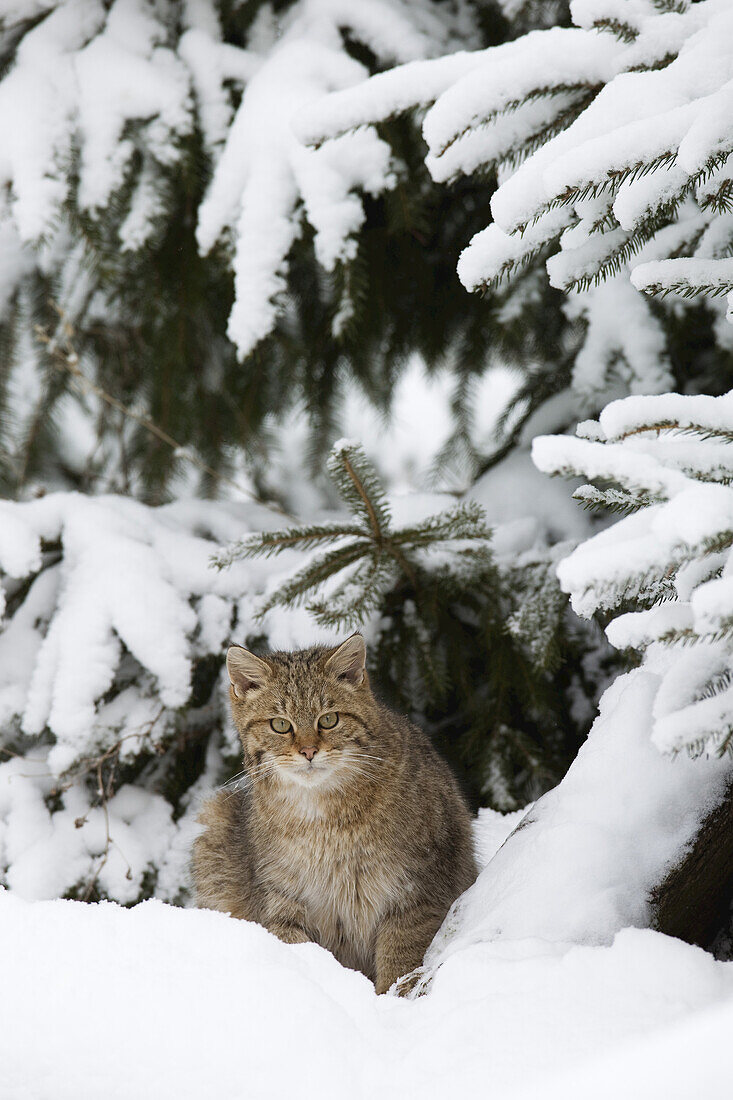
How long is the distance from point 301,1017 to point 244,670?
51.3 inches

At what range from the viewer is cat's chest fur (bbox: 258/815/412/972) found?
6.59 feet

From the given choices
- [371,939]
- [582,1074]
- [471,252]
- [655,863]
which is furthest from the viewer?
[371,939]

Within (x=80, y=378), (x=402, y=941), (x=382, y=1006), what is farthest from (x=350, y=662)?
(x=80, y=378)

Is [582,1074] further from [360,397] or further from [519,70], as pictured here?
[360,397]

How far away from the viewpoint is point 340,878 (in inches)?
79.9

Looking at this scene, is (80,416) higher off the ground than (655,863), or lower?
lower

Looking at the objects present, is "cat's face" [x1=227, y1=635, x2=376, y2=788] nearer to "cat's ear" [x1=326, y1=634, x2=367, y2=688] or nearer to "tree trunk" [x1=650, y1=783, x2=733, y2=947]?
"cat's ear" [x1=326, y1=634, x2=367, y2=688]

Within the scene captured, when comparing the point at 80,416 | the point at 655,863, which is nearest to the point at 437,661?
the point at 655,863

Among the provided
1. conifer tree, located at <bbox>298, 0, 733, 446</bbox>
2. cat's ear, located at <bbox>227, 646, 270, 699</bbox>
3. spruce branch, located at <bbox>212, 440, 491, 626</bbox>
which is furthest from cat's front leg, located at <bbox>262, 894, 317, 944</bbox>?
conifer tree, located at <bbox>298, 0, 733, 446</bbox>

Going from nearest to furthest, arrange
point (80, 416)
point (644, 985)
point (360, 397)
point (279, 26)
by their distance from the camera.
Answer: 1. point (644, 985)
2. point (279, 26)
3. point (360, 397)
4. point (80, 416)

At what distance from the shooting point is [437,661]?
2.45m

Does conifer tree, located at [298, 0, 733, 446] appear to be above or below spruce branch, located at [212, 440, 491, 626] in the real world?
above

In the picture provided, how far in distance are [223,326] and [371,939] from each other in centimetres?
196

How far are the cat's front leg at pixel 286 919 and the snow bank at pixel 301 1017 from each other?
94 cm
